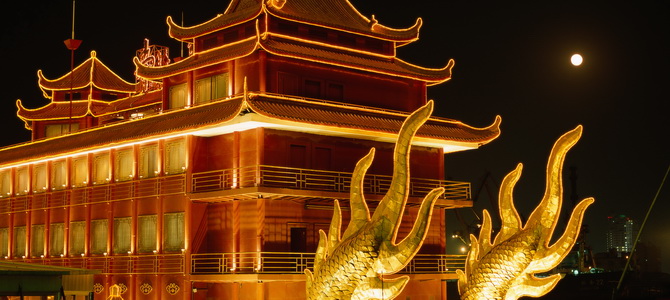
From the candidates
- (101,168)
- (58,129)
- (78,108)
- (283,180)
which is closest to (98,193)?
(101,168)

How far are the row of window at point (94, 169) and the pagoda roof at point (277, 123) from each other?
0.65m

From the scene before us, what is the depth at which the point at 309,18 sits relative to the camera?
34.5m

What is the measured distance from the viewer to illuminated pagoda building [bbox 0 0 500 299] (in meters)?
32.3

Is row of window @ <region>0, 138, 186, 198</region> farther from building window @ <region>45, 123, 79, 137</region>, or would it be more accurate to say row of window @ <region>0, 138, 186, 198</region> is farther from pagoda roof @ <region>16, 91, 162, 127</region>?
pagoda roof @ <region>16, 91, 162, 127</region>

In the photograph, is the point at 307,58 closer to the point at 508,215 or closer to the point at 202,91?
the point at 202,91

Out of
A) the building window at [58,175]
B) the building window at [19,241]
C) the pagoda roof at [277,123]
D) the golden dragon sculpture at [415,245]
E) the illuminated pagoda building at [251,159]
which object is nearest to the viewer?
→ the golden dragon sculpture at [415,245]

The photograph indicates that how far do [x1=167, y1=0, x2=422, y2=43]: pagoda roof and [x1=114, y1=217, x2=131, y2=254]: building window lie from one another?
273 inches

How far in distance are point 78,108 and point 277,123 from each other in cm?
1627

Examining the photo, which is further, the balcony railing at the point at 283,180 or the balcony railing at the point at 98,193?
the balcony railing at the point at 98,193

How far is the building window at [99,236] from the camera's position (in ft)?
122

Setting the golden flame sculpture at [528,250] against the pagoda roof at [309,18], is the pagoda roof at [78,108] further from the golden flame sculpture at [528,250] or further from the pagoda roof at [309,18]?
the golden flame sculpture at [528,250]

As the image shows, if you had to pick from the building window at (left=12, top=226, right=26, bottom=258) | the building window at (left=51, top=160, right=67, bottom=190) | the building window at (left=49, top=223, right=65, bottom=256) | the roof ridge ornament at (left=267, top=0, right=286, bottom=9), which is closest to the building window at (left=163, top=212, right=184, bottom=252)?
the building window at (left=49, top=223, right=65, bottom=256)

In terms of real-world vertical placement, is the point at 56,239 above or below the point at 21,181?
below

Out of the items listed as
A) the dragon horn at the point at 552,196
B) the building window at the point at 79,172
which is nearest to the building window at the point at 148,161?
the building window at the point at 79,172
